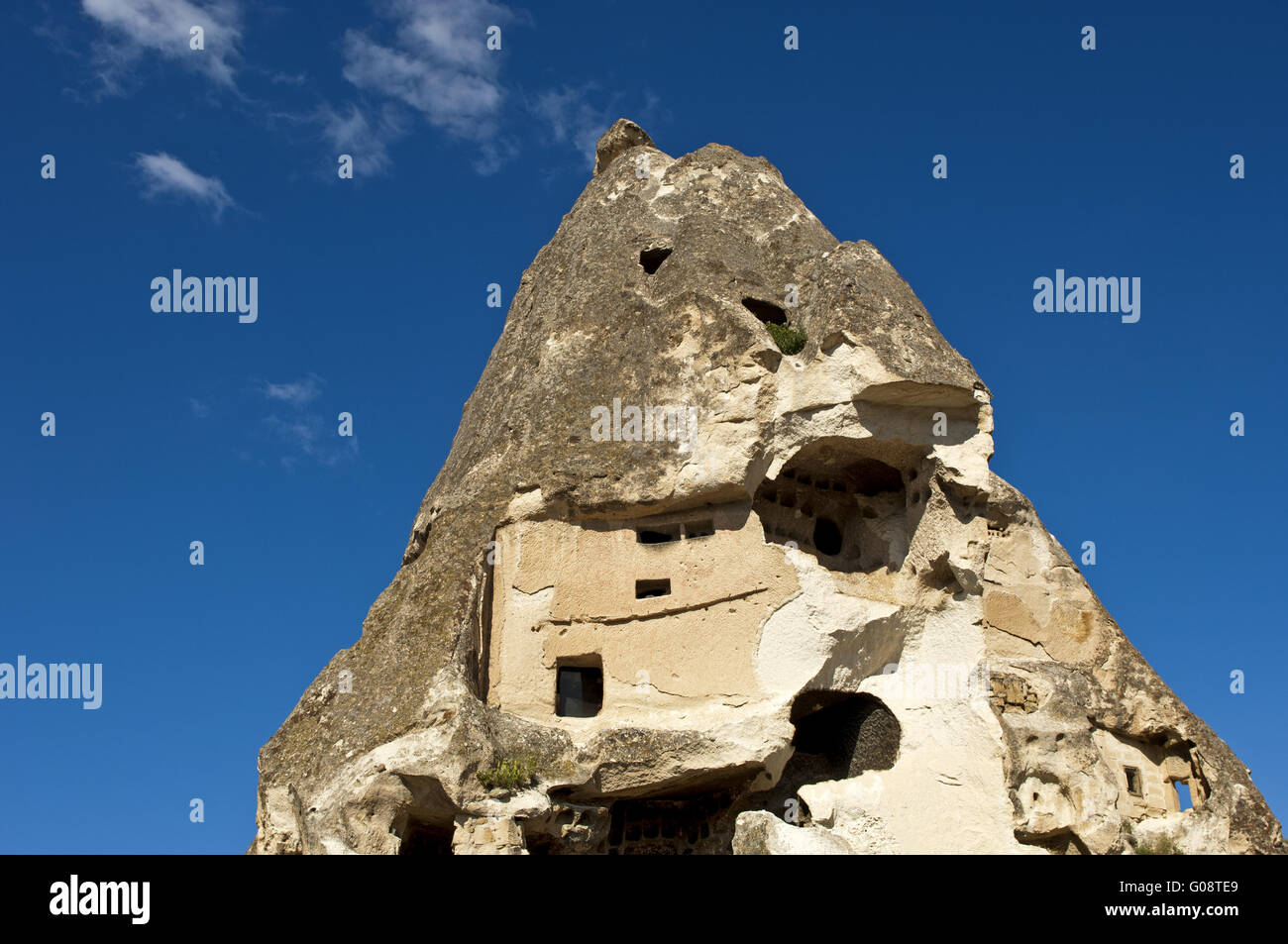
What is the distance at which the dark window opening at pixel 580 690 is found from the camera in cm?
2006

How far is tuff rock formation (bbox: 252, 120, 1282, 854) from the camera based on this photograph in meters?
18.5

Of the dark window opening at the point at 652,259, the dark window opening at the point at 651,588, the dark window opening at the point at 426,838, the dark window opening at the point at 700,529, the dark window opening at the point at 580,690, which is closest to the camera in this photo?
the dark window opening at the point at 426,838

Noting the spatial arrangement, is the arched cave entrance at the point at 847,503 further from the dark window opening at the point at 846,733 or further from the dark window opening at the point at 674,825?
the dark window opening at the point at 674,825

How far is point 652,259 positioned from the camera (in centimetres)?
2381

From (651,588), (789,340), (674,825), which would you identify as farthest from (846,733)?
(789,340)

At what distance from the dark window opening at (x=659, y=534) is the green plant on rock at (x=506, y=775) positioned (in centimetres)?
409

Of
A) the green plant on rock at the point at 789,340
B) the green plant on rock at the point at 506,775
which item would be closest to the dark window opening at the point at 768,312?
the green plant on rock at the point at 789,340

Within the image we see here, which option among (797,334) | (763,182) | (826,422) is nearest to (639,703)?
(826,422)

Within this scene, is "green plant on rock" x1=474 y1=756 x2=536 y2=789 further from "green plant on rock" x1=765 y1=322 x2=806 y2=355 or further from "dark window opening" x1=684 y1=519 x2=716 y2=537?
"green plant on rock" x1=765 y1=322 x2=806 y2=355

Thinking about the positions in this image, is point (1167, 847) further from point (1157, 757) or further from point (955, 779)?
point (955, 779)
